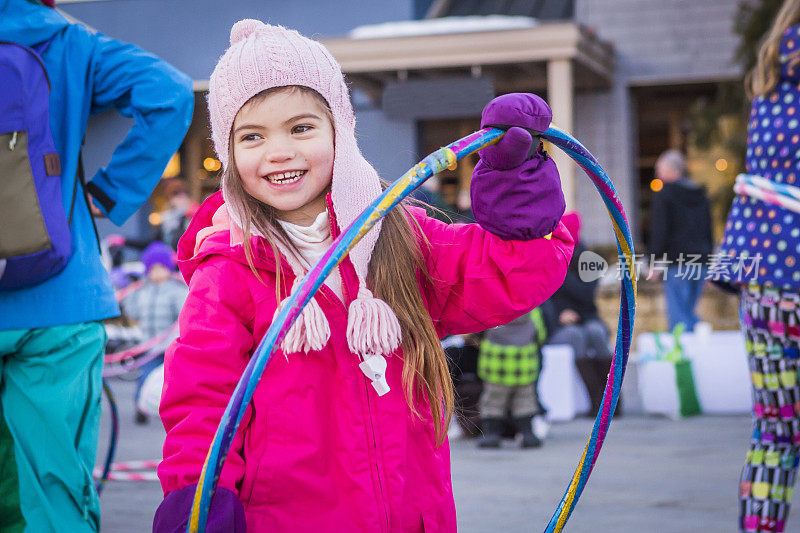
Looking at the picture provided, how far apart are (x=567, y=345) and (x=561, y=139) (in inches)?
Result: 233

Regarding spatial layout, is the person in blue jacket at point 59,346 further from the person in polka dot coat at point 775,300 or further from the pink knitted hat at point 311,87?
the person in polka dot coat at point 775,300

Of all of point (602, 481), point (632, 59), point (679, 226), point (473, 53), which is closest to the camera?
point (602, 481)

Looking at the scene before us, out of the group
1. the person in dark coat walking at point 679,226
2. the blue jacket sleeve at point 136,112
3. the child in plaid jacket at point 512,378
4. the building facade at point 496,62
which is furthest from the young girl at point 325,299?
the building facade at point 496,62

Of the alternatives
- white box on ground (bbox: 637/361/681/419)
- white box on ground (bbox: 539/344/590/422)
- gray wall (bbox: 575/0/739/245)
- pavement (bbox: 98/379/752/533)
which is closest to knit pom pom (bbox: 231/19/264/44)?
pavement (bbox: 98/379/752/533)

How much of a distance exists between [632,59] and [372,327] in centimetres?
1486

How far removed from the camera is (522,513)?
479cm

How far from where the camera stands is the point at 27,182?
2.75 meters

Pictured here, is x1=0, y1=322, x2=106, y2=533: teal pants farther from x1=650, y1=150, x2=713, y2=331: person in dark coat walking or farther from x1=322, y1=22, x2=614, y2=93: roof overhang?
x1=322, y1=22, x2=614, y2=93: roof overhang

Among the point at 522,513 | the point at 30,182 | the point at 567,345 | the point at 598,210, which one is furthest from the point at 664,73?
the point at 30,182

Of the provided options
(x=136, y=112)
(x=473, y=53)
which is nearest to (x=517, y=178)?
(x=136, y=112)

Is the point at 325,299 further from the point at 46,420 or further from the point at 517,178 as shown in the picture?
the point at 46,420

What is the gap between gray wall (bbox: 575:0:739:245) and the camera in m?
15.9

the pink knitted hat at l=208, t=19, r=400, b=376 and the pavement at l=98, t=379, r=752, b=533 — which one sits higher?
the pink knitted hat at l=208, t=19, r=400, b=376

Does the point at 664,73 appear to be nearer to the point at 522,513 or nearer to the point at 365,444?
the point at 522,513
